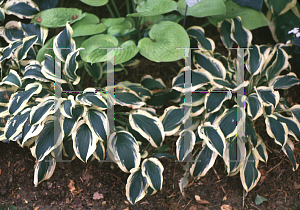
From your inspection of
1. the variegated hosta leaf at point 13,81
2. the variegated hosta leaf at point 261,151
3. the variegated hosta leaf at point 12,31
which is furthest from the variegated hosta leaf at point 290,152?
the variegated hosta leaf at point 12,31

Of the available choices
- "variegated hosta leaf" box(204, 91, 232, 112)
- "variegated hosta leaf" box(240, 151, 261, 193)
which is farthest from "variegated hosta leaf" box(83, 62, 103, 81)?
"variegated hosta leaf" box(240, 151, 261, 193)

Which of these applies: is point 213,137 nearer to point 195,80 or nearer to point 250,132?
point 250,132

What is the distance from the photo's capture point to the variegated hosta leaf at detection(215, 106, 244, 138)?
141cm

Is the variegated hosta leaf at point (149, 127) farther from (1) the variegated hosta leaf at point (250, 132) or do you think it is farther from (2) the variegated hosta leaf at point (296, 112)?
(2) the variegated hosta leaf at point (296, 112)

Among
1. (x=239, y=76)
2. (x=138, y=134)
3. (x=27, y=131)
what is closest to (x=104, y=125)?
(x=138, y=134)

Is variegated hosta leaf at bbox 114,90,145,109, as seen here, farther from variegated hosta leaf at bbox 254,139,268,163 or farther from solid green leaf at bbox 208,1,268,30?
solid green leaf at bbox 208,1,268,30

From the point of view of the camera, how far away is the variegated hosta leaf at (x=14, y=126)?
1335 millimetres

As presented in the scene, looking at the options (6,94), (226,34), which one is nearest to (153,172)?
(6,94)

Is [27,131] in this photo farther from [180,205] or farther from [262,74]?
[262,74]

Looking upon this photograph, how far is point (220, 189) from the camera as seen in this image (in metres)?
1.50

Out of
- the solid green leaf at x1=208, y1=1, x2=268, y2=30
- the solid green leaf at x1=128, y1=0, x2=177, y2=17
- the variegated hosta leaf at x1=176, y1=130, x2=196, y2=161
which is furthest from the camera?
the solid green leaf at x1=208, y1=1, x2=268, y2=30

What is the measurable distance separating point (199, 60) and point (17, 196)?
1344 millimetres

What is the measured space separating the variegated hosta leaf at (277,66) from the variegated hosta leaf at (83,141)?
3.84 feet

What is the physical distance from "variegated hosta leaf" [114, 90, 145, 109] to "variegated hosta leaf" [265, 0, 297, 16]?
3.85 ft
